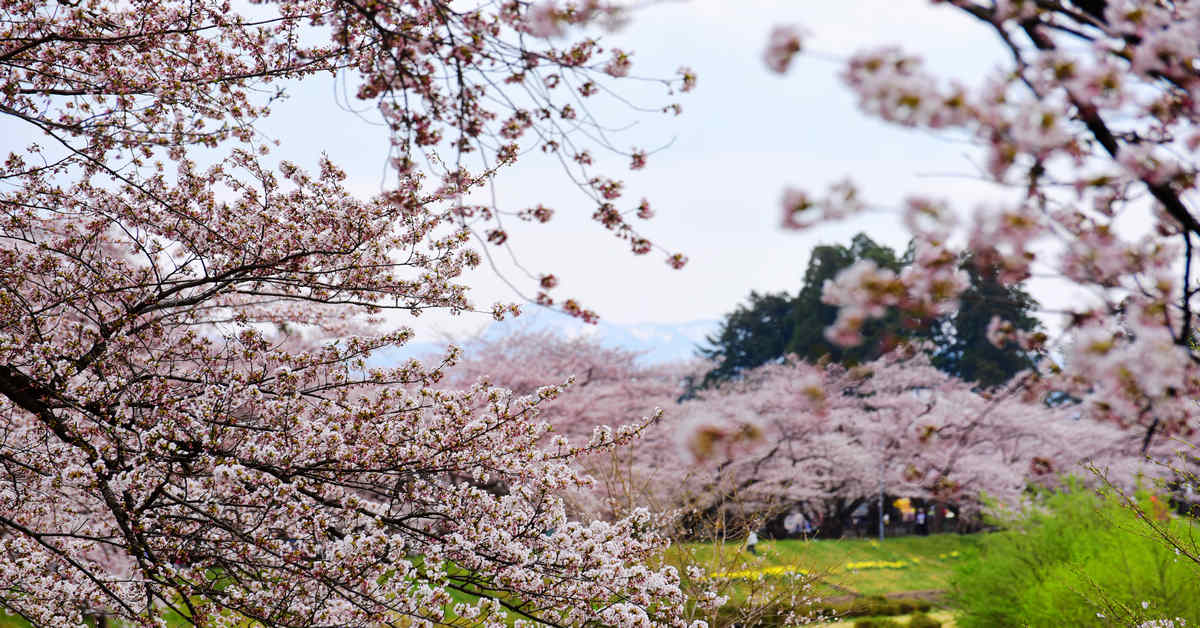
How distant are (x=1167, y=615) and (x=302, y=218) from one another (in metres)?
8.63

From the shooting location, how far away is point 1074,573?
26.6 feet

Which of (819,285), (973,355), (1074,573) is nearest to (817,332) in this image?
(819,285)

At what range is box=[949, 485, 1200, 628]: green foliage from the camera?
8000 millimetres

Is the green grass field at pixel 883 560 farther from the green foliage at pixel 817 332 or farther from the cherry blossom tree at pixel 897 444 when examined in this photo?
the green foliage at pixel 817 332

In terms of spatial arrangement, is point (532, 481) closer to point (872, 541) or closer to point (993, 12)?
point (993, 12)

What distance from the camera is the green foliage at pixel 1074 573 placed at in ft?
26.2

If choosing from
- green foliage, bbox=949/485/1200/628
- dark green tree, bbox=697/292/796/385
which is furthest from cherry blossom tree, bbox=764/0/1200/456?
dark green tree, bbox=697/292/796/385

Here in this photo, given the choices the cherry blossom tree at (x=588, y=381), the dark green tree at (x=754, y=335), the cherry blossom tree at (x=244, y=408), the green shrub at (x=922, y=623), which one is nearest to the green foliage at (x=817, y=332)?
the dark green tree at (x=754, y=335)

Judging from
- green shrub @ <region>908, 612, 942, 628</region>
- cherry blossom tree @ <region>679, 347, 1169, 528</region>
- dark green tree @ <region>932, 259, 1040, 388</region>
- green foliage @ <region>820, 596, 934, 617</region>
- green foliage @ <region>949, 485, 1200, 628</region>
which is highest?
dark green tree @ <region>932, 259, 1040, 388</region>

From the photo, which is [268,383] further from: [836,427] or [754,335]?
[754,335]

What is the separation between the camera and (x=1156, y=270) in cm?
Answer: 184

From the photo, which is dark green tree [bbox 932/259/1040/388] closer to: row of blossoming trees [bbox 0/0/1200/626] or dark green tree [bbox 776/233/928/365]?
dark green tree [bbox 776/233/928/365]

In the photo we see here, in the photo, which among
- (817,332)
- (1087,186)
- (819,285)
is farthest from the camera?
(819,285)

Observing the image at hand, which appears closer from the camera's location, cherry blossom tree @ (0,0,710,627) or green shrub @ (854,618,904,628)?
cherry blossom tree @ (0,0,710,627)
